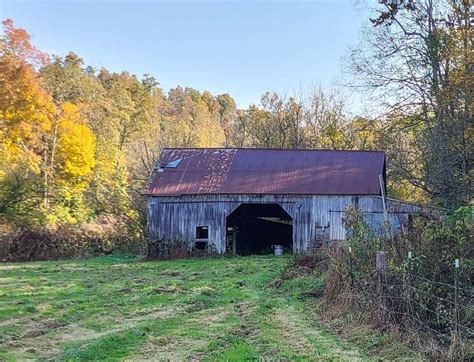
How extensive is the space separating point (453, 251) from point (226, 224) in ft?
53.9

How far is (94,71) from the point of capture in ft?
157

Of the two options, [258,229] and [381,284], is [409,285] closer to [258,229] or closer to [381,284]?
[381,284]

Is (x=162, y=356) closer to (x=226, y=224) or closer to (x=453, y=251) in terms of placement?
(x=453, y=251)

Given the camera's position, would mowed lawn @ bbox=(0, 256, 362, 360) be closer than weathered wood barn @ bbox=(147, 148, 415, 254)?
Yes

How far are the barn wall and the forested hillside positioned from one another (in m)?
3.07

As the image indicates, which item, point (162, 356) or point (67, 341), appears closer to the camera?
point (162, 356)

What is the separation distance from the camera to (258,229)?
2886 centimetres

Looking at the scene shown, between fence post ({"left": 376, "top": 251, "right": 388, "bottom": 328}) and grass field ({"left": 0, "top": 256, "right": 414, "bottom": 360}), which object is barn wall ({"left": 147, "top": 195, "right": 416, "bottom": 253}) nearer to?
grass field ({"left": 0, "top": 256, "right": 414, "bottom": 360})

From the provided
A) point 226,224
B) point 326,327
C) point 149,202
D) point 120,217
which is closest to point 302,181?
point 226,224

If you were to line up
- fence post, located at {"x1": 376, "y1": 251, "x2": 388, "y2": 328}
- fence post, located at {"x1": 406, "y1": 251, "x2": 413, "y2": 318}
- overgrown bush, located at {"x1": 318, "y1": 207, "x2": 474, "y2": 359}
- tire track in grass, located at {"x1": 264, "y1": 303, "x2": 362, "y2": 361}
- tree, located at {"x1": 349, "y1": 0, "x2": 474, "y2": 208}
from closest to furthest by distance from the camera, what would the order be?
tire track in grass, located at {"x1": 264, "y1": 303, "x2": 362, "y2": 361}
overgrown bush, located at {"x1": 318, "y1": 207, "x2": 474, "y2": 359}
fence post, located at {"x1": 406, "y1": 251, "x2": 413, "y2": 318}
fence post, located at {"x1": 376, "y1": 251, "x2": 388, "y2": 328}
tree, located at {"x1": 349, "y1": 0, "x2": 474, "y2": 208}

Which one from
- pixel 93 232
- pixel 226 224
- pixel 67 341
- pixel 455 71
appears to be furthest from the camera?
pixel 93 232

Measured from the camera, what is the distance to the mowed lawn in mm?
7070

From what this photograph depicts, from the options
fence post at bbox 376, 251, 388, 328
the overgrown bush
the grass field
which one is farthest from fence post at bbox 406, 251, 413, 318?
the grass field

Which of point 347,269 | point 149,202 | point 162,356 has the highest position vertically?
point 149,202
